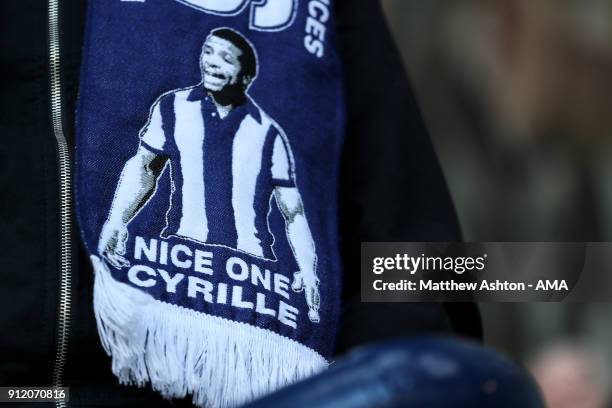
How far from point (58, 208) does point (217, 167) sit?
5.6 inches

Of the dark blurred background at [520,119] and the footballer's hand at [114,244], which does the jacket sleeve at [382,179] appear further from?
the dark blurred background at [520,119]

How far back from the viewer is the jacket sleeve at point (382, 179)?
98cm

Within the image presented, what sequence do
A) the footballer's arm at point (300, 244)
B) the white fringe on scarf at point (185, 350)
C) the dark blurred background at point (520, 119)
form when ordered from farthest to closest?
the dark blurred background at point (520, 119) < the footballer's arm at point (300, 244) < the white fringe on scarf at point (185, 350)

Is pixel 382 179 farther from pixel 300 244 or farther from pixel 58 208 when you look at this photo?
pixel 58 208

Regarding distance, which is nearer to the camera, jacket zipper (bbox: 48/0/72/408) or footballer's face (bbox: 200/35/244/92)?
jacket zipper (bbox: 48/0/72/408)

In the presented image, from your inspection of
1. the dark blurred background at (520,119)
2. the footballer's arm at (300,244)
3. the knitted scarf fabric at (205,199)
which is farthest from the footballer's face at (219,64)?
the dark blurred background at (520,119)

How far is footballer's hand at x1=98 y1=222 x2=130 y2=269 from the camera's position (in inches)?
32.5

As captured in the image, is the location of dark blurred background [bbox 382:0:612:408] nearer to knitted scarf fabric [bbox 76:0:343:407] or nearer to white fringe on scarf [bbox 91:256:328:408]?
knitted scarf fabric [bbox 76:0:343:407]

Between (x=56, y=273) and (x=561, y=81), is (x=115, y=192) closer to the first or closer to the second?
(x=56, y=273)

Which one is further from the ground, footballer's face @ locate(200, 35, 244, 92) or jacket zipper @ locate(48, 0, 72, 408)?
Answer: footballer's face @ locate(200, 35, 244, 92)

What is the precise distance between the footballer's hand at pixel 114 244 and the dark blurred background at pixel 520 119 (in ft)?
4.50

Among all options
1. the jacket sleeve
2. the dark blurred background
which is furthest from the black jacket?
the dark blurred background

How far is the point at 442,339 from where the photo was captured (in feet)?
1.34

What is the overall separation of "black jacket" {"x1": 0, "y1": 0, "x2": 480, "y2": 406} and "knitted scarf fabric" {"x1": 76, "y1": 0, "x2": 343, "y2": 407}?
23 millimetres
